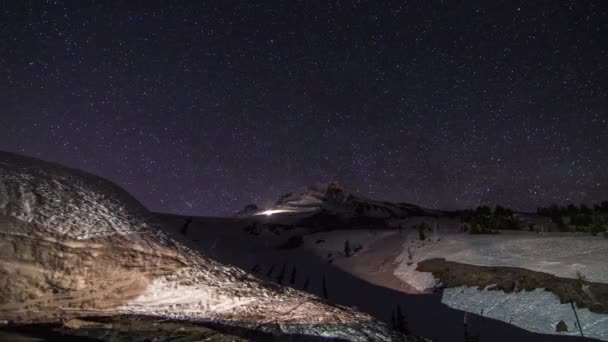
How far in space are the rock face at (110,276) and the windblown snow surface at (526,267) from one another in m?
4.74

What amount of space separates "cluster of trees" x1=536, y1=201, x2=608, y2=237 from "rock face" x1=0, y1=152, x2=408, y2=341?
33.4 feet

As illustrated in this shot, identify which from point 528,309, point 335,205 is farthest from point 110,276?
point 335,205

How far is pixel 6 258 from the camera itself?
252cm

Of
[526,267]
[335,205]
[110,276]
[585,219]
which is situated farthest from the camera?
[335,205]

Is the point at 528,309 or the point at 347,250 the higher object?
the point at 347,250

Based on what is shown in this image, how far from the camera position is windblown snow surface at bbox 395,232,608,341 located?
18.1 feet

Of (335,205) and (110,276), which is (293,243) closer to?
(335,205)

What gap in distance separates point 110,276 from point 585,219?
1552cm

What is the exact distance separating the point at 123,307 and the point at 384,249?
38.3 ft

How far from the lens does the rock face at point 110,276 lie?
252 centimetres

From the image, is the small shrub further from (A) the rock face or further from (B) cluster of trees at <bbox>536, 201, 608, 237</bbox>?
(A) the rock face

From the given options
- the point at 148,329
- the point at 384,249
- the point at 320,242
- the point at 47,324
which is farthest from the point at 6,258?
the point at 320,242

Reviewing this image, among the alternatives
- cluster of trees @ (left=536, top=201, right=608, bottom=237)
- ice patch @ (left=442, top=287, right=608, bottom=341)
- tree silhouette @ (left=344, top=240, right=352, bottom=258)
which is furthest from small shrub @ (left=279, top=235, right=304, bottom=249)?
cluster of trees @ (left=536, top=201, right=608, bottom=237)

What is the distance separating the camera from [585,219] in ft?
40.0
